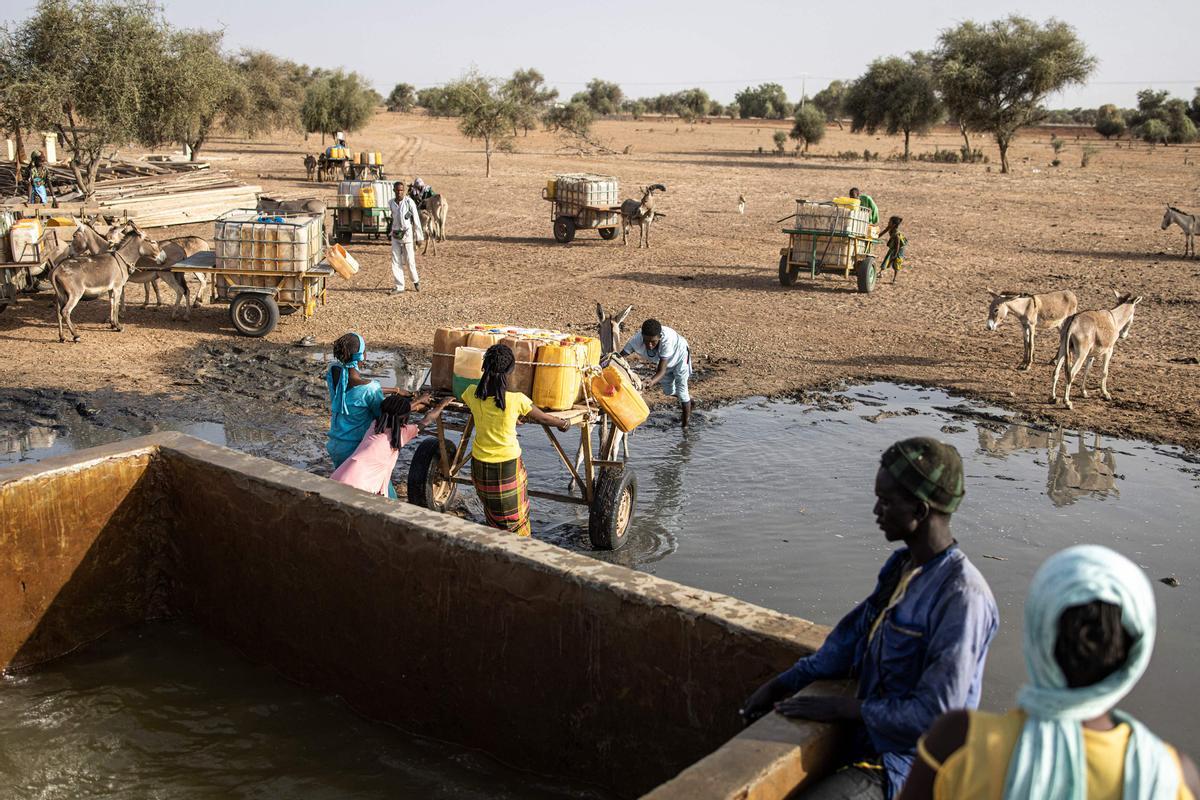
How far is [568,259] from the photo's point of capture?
21.6m

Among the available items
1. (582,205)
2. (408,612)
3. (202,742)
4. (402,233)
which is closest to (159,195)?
(582,205)

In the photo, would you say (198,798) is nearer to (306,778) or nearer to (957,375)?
(306,778)

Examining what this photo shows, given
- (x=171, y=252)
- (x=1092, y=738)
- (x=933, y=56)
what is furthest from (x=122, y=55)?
(x=933, y=56)

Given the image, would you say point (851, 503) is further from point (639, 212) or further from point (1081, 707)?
point (639, 212)

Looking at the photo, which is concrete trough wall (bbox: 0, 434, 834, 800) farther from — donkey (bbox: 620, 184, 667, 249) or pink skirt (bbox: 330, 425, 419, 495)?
donkey (bbox: 620, 184, 667, 249)

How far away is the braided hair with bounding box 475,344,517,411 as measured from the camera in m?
6.38

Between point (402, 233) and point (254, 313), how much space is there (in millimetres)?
3311

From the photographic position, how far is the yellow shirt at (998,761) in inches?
80.1

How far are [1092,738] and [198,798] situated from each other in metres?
3.94

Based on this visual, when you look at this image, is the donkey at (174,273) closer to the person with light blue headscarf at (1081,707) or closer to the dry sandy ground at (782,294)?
the dry sandy ground at (782,294)

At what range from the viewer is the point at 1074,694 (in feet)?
6.63

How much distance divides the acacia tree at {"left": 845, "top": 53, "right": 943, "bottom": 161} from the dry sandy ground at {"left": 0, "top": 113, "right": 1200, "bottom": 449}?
12530 mm

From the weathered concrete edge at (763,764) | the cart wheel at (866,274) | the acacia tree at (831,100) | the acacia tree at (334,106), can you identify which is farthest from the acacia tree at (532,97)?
the weathered concrete edge at (763,764)

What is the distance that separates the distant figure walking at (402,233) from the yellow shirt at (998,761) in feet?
52.3
